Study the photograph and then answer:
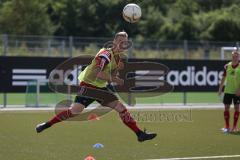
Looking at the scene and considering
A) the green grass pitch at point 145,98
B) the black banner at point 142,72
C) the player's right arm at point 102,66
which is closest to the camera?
the player's right arm at point 102,66

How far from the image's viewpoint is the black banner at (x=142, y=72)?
24328 mm

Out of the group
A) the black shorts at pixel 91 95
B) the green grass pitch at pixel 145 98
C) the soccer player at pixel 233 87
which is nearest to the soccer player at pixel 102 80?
the black shorts at pixel 91 95

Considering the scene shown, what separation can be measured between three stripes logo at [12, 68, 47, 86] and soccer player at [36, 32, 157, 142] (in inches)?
530

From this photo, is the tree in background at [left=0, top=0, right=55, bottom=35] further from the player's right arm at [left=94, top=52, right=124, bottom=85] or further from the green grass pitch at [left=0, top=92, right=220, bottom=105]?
the player's right arm at [left=94, top=52, right=124, bottom=85]

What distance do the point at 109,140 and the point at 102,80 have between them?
297 cm

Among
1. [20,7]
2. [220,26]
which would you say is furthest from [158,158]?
[220,26]

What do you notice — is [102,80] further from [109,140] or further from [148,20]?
[148,20]

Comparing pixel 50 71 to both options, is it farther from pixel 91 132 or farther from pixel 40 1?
pixel 40 1

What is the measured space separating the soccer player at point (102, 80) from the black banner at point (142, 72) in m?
13.5

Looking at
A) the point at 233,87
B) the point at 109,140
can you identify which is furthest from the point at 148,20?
the point at 109,140

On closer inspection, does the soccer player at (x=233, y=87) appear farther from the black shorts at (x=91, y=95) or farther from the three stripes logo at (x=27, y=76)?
the three stripes logo at (x=27, y=76)

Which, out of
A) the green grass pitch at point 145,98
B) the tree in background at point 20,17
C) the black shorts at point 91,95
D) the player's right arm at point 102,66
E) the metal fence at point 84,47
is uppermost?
the tree in background at point 20,17

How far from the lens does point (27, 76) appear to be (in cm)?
2467

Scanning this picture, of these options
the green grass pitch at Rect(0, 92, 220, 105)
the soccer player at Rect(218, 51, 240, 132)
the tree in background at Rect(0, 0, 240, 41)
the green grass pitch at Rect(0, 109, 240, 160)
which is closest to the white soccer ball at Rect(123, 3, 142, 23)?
the green grass pitch at Rect(0, 109, 240, 160)
